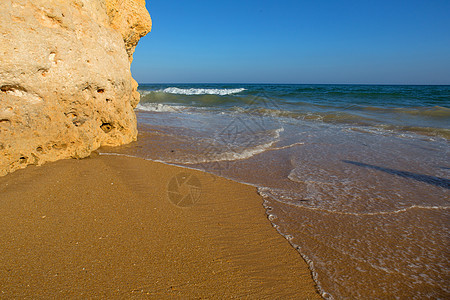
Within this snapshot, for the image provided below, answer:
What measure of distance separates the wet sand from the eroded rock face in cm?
48

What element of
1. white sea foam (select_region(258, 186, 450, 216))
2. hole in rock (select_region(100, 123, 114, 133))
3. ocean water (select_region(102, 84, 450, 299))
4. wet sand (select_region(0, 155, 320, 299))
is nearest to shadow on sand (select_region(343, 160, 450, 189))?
ocean water (select_region(102, 84, 450, 299))

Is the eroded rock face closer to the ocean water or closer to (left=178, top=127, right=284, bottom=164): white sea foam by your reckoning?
the ocean water

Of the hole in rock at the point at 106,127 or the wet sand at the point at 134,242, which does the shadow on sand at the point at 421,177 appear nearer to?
the wet sand at the point at 134,242

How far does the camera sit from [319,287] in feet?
5.82

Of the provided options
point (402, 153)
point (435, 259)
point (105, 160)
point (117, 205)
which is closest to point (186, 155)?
point (105, 160)

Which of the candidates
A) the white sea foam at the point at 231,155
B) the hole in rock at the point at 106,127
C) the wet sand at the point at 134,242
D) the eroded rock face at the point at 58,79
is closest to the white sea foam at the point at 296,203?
the wet sand at the point at 134,242

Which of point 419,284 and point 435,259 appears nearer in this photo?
point 419,284

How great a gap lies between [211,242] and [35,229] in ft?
4.66

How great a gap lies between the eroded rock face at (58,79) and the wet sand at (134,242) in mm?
477

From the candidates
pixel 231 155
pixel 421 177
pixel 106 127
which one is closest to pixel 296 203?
pixel 231 155

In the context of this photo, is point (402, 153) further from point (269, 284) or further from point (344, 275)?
point (269, 284)

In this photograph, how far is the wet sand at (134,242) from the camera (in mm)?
1652

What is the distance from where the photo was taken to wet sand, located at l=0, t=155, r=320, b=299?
1.65 m

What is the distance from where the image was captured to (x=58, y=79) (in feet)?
11.3
